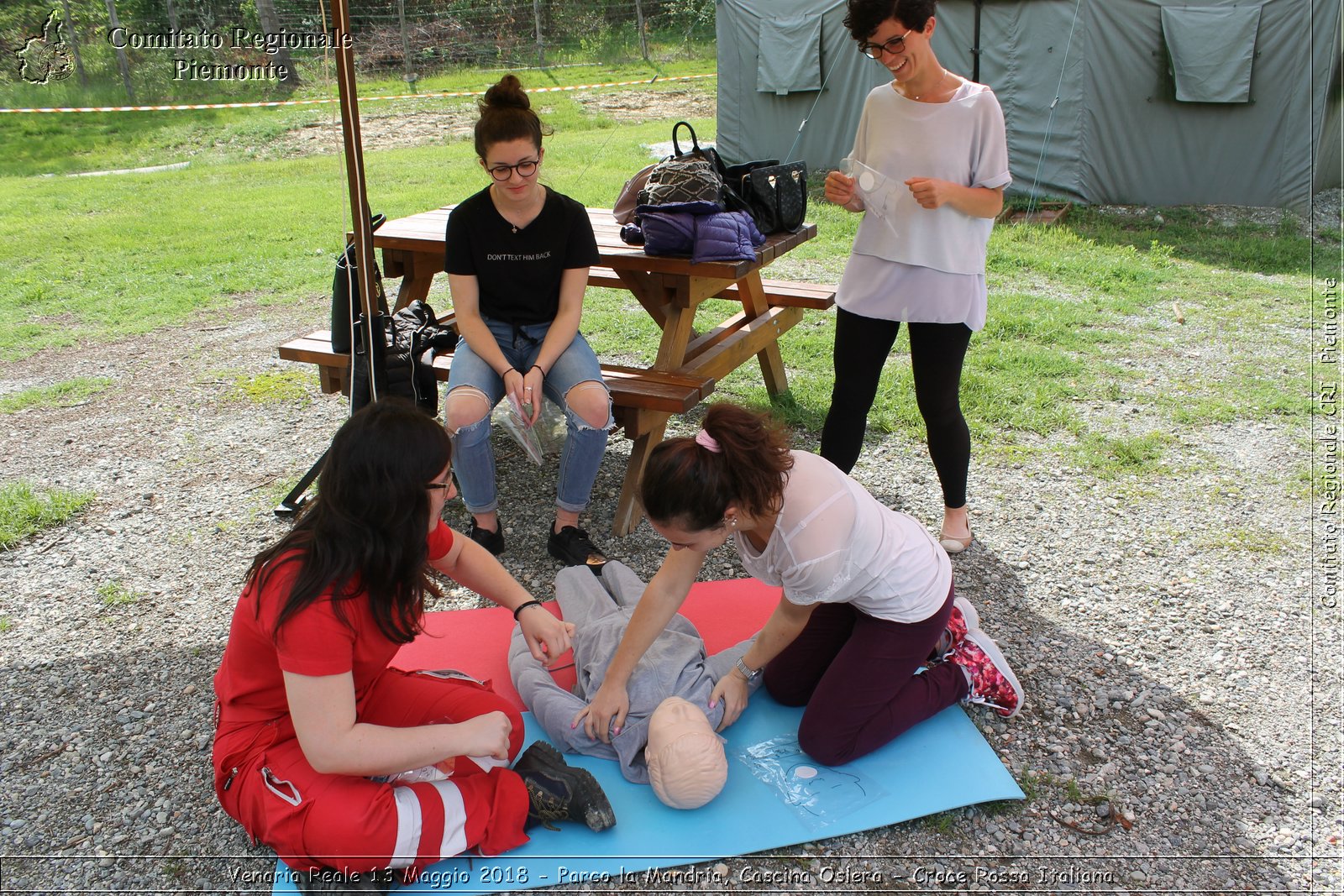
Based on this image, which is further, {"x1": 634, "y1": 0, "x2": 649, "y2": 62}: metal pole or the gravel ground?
{"x1": 634, "y1": 0, "x2": 649, "y2": 62}: metal pole

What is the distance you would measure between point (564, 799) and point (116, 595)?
203cm

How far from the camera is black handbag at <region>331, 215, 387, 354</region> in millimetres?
3539

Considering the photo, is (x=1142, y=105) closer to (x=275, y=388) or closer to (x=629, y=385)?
(x=629, y=385)

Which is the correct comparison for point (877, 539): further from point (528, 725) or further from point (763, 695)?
point (528, 725)

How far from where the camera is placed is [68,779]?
2545mm

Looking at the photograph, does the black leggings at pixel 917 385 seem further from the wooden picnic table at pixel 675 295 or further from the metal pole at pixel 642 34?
the metal pole at pixel 642 34

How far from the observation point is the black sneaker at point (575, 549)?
347 centimetres

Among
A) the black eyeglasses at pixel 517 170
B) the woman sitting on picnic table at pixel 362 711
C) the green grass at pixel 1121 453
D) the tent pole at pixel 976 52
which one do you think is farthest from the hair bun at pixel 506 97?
the tent pole at pixel 976 52

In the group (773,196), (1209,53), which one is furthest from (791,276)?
(1209,53)

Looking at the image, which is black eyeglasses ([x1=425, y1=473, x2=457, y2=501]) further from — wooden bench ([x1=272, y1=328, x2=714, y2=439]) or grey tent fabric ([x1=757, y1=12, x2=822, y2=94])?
grey tent fabric ([x1=757, y1=12, x2=822, y2=94])

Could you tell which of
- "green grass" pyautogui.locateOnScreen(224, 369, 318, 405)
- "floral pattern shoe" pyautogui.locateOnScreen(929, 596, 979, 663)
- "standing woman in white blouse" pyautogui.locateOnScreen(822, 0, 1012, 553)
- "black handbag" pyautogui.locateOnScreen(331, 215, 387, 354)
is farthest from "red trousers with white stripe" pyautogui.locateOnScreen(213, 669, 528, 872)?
"green grass" pyautogui.locateOnScreen(224, 369, 318, 405)

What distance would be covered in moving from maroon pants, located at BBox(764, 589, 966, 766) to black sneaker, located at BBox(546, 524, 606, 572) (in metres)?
1.11

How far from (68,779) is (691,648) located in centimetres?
168

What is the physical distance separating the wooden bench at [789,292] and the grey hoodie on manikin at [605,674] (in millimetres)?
2096
